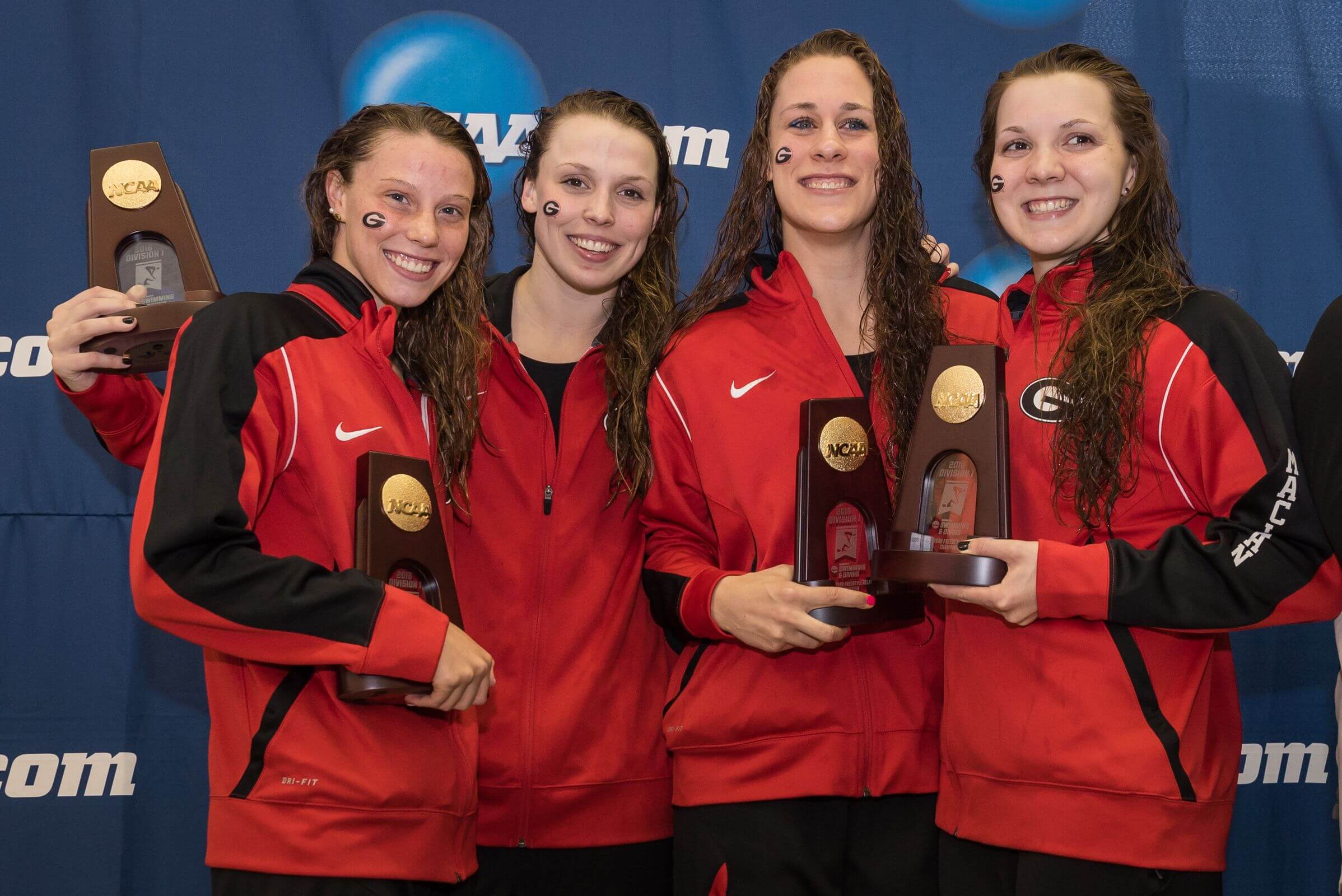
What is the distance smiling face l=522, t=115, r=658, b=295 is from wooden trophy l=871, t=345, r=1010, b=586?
0.66 meters

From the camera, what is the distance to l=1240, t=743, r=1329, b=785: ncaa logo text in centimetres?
273

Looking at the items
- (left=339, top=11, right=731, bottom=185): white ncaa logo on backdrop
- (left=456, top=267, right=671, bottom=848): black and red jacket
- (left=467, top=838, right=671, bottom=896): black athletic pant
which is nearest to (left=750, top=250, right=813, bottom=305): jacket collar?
(left=456, top=267, right=671, bottom=848): black and red jacket

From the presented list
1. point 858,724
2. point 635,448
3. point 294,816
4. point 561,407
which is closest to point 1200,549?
point 858,724

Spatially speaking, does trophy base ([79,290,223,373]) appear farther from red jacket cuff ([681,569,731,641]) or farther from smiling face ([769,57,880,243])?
smiling face ([769,57,880,243])

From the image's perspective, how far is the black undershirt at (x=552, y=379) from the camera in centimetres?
201

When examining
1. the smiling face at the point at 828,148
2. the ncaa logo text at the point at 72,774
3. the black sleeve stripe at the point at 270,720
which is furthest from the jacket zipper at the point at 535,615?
the ncaa logo text at the point at 72,774

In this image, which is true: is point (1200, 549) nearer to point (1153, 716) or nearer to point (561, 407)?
point (1153, 716)

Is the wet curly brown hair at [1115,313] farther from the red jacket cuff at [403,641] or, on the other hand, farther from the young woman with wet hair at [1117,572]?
the red jacket cuff at [403,641]

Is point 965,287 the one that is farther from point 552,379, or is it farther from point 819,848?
point 819,848

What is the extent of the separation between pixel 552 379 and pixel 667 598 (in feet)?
1.51

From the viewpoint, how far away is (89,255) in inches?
69.9

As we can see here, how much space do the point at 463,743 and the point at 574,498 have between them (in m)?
0.46

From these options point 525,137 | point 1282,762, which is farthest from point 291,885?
point 1282,762

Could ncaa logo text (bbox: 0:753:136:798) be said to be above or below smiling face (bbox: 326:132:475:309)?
below
